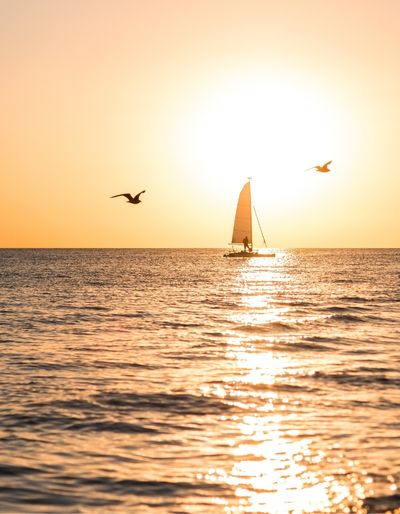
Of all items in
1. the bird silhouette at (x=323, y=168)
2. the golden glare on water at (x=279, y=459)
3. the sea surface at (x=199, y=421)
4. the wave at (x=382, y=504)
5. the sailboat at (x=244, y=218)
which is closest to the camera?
the wave at (x=382, y=504)

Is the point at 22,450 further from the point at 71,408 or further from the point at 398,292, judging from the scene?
the point at 398,292

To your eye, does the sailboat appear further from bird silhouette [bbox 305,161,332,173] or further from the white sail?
bird silhouette [bbox 305,161,332,173]

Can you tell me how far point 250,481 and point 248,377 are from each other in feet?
34.4

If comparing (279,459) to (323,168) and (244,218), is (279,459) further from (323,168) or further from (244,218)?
(244,218)

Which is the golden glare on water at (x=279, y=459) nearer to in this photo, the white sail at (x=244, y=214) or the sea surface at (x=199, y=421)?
the sea surface at (x=199, y=421)

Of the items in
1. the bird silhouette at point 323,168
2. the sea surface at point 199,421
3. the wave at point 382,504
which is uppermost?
the bird silhouette at point 323,168

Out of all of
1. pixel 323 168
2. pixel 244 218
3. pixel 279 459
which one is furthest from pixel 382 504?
pixel 244 218

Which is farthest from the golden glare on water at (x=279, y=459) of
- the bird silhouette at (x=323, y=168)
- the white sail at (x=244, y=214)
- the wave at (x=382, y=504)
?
the white sail at (x=244, y=214)

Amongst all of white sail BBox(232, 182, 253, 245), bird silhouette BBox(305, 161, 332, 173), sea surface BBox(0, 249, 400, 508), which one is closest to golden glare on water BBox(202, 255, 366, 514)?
sea surface BBox(0, 249, 400, 508)

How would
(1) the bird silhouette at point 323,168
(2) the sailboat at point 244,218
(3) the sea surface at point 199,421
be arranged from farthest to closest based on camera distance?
(2) the sailboat at point 244,218 < (1) the bird silhouette at point 323,168 < (3) the sea surface at point 199,421

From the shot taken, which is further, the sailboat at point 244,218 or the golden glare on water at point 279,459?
the sailboat at point 244,218

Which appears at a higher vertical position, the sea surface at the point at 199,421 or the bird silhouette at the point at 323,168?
the bird silhouette at the point at 323,168

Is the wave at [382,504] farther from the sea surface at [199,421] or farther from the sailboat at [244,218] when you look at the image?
the sailboat at [244,218]

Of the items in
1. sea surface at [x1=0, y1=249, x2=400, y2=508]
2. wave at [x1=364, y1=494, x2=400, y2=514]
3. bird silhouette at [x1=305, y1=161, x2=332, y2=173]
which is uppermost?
bird silhouette at [x1=305, y1=161, x2=332, y2=173]
